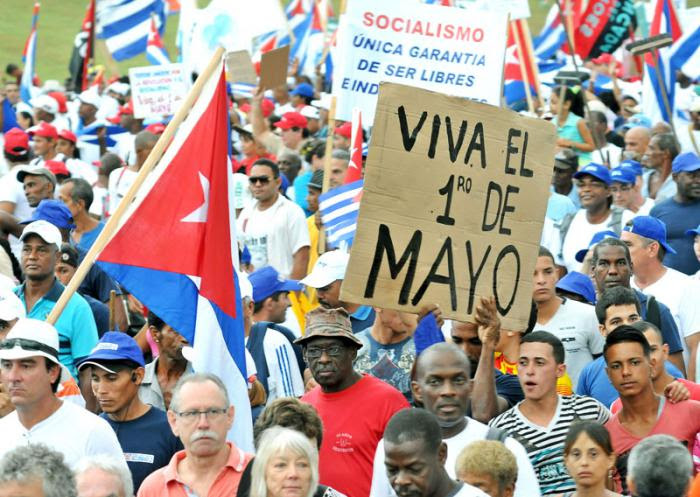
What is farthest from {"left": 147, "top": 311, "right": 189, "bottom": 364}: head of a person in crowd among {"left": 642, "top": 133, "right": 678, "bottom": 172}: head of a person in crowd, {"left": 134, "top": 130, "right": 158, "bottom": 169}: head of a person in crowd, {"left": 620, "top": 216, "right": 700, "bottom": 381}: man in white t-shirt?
{"left": 642, "top": 133, "right": 678, "bottom": 172}: head of a person in crowd

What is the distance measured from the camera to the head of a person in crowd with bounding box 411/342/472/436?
6480 millimetres

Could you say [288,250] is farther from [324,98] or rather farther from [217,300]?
[324,98]

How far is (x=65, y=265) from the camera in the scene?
1009cm

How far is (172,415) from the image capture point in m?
6.60

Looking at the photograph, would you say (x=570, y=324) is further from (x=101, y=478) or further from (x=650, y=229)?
(x=101, y=478)

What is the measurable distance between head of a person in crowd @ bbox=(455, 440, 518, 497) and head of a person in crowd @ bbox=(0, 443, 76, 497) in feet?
5.77

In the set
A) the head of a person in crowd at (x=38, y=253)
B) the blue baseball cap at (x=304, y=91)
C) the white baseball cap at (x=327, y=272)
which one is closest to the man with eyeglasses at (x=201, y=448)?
the white baseball cap at (x=327, y=272)

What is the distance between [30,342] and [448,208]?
82.3 inches

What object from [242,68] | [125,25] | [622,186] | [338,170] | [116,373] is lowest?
[116,373]

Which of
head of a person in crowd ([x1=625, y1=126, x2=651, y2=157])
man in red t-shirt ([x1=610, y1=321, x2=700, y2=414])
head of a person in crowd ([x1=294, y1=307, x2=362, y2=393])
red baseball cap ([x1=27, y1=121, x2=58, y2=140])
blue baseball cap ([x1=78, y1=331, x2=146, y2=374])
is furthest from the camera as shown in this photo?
red baseball cap ([x1=27, y1=121, x2=58, y2=140])

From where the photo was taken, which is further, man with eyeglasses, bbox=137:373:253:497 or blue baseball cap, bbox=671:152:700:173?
blue baseball cap, bbox=671:152:700:173

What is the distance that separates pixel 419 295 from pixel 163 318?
1313 millimetres

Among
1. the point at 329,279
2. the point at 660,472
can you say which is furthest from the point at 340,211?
the point at 660,472

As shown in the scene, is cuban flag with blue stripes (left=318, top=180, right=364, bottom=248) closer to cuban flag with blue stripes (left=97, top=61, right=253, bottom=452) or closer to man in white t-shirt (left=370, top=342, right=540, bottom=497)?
cuban flag with blue stripes (left=97, top=61, right=253, bottom=452)
